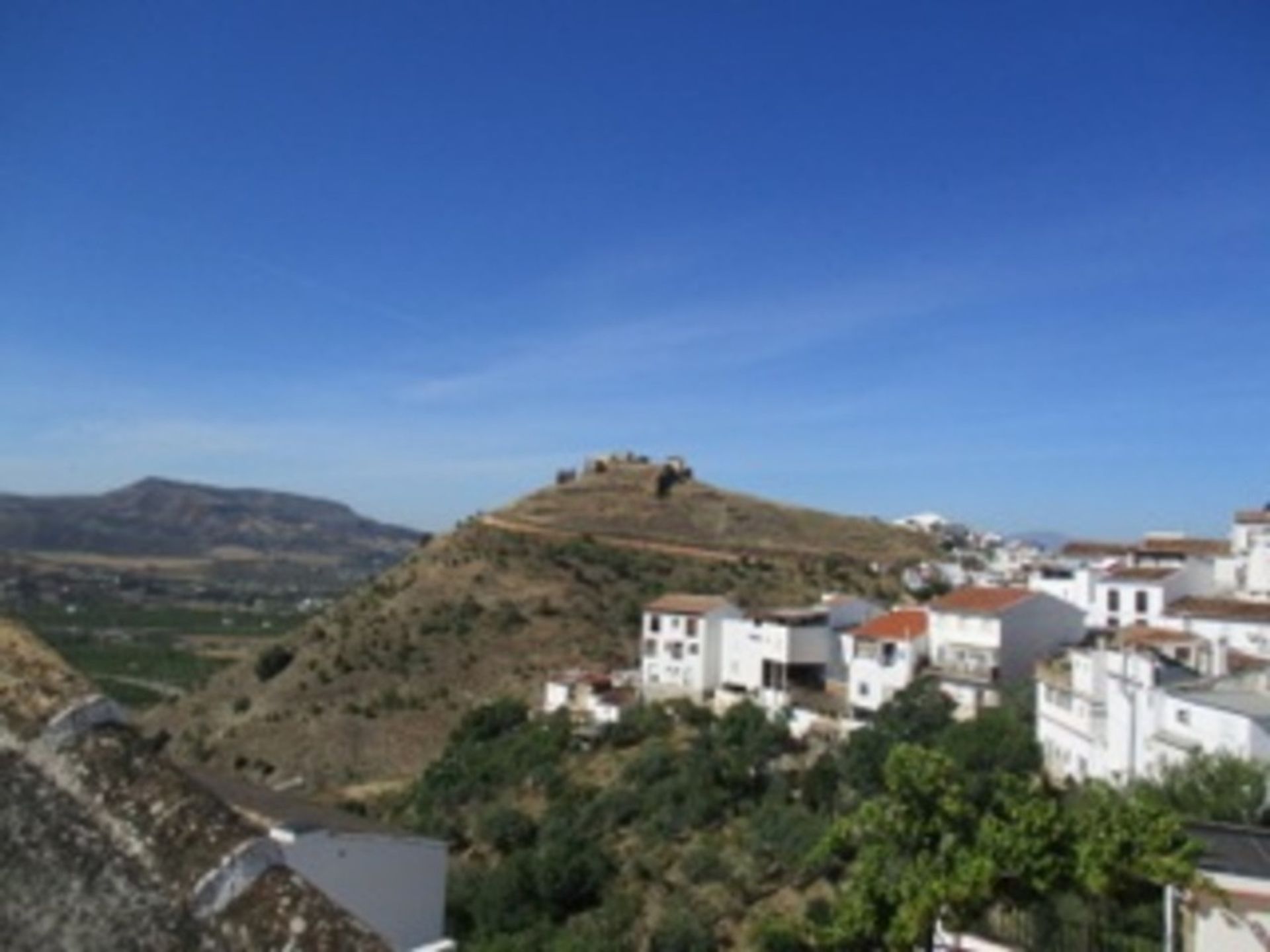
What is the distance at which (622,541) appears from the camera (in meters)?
73.2

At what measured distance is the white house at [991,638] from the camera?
127 ft

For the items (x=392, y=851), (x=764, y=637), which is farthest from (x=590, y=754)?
(x=392, y=851)

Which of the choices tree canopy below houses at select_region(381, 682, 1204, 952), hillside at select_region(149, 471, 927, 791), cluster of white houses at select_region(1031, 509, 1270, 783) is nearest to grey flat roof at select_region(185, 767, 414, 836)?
tree canopy below houses at select_region(381, 682, 1204, 952)

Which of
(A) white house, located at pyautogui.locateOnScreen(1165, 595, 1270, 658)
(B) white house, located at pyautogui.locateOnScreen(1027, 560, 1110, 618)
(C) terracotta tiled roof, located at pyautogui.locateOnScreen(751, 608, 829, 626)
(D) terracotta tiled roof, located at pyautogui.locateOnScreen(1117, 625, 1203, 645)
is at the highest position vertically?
(B) white house, located at pyautogui.locateOnScreen(1027, 560, 1110, 618)

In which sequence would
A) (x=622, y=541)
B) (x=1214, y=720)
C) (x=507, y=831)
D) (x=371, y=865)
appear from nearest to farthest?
(x=371, y=865) < (x=1214, y=720) < (x=507, y=831) < (x=622, y=541)

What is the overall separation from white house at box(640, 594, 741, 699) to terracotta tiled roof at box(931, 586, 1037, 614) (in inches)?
349

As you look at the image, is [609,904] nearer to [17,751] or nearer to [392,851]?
[392,851]

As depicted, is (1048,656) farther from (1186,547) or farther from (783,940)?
(783,940)

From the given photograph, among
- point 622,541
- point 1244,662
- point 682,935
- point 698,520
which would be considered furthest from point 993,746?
point 698,520

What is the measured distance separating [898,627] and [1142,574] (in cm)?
896

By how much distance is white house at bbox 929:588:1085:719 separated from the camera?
38.8 metres

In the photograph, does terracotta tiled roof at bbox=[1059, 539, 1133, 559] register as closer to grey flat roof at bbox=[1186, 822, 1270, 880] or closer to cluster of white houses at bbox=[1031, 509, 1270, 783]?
cluster of white houses at bbox=[1031, 509, 1270, 783]

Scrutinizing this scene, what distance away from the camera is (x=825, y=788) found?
32312 millimetres

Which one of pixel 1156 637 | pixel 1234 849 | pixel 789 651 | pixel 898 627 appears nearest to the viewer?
pixel 1234 849
